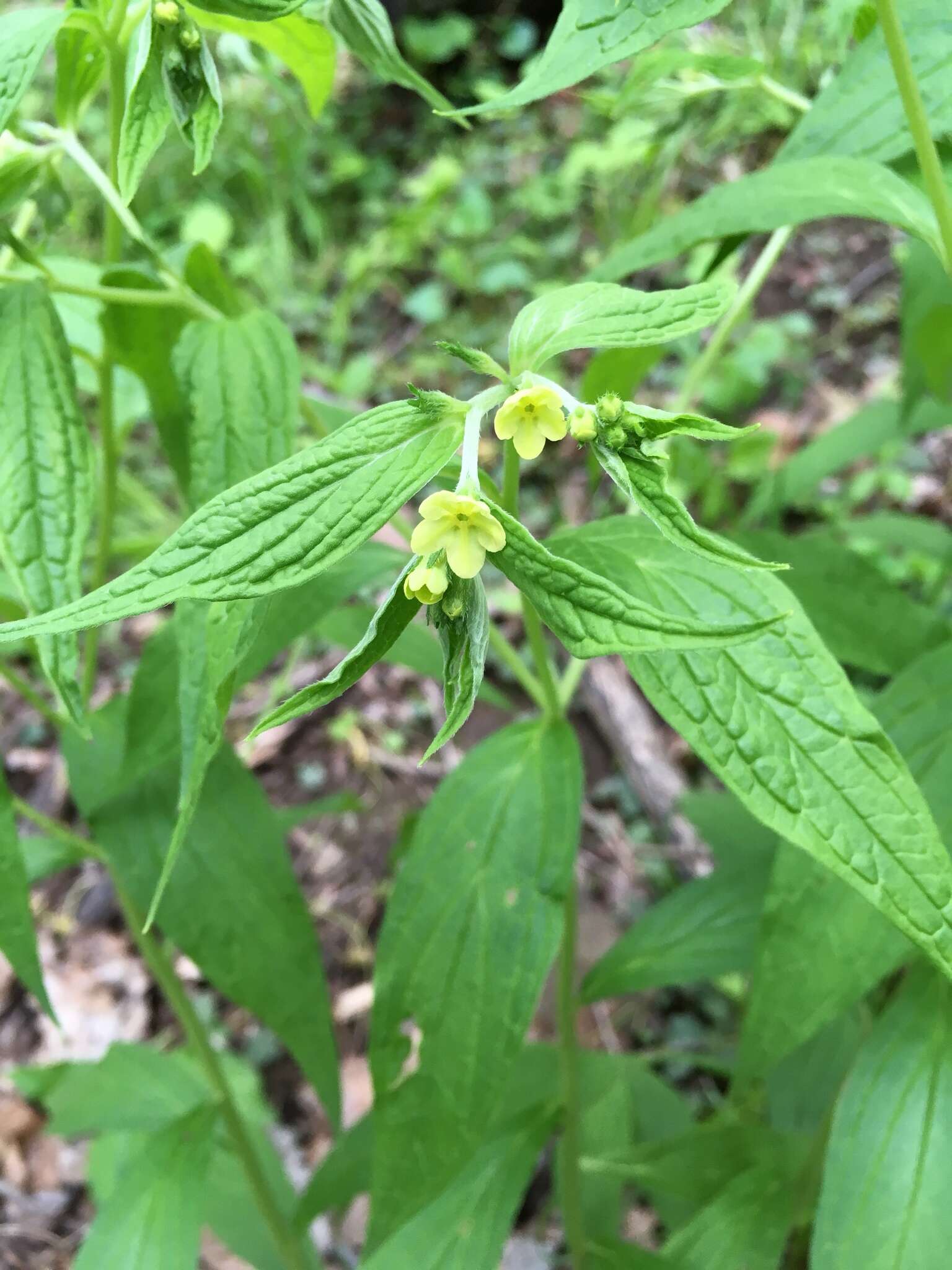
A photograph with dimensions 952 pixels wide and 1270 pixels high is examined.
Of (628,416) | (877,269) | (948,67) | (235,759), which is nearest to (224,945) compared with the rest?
(235,759)

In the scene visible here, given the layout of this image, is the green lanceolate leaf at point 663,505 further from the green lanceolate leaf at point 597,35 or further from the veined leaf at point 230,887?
the veined leaf at point 230,887

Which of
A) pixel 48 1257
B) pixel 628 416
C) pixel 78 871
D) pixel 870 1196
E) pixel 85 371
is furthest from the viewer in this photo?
pixel 78 871

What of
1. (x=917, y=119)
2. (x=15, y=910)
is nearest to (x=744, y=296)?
(x=917, y=119)

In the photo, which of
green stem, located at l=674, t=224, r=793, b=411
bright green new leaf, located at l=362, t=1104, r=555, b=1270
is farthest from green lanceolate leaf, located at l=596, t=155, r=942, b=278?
bright green new leaf, located at l=362, t=1104, r=555, b=1270

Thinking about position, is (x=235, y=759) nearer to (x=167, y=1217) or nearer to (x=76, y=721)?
(x=76, y=721)

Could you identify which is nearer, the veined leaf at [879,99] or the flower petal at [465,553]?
the flower petal at [465,553]

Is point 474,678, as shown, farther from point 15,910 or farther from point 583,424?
point 15,910

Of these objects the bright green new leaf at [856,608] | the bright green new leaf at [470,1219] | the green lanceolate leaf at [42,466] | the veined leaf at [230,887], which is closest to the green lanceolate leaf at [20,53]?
the green lanceolate leaf at [42,466]
